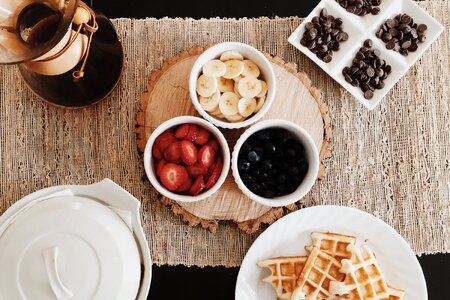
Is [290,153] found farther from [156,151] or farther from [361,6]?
[361,6]

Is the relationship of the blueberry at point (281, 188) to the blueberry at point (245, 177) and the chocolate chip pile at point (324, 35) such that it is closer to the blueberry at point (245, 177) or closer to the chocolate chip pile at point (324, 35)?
the blueberry at point (245, 177)

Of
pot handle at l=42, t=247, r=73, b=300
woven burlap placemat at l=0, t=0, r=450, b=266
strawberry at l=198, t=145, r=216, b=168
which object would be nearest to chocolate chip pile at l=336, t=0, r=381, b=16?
woven burlap placemat at l=0, t=0, r=450, b=266

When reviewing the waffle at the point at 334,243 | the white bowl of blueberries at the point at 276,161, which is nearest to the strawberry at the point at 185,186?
the white bowl of blueberries at the point at 276,161

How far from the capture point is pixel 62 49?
1.15m

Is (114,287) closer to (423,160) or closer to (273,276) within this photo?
(273,276)

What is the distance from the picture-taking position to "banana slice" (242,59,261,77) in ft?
4.26

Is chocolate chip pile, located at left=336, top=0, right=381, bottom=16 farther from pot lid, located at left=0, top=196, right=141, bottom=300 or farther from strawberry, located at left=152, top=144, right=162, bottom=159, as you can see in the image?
pot lid, located at left=0, top=196, right=141, bottom=300

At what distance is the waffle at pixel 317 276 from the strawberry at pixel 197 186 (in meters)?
0.31

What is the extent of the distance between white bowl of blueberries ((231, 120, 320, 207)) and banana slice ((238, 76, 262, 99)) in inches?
2.8

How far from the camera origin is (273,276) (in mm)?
1317

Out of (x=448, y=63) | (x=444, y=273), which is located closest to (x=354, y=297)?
(x=444, y=273)

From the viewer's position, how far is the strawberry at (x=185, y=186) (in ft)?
4.17

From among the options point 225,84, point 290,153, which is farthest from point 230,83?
point 290,153

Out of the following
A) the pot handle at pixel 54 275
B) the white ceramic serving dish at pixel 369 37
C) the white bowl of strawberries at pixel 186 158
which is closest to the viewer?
the pot handle at pixel 54 275
